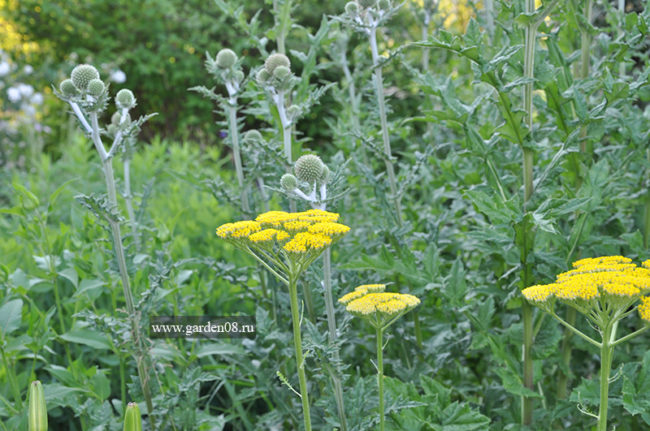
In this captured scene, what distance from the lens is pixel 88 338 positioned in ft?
7.30

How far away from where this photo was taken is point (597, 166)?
6.57 ft

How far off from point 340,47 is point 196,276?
5.11ft

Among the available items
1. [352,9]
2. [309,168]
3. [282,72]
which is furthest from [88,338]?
[352,9]

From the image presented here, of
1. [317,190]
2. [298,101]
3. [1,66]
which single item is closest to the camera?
[317,190]

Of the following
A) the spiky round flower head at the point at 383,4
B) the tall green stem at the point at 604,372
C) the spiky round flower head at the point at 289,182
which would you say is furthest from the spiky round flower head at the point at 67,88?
the tall green stem at the point at 604,372

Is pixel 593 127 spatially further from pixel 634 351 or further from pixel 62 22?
pixel 62 22

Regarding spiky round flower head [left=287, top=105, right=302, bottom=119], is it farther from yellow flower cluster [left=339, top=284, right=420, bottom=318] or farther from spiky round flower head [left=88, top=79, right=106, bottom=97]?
yellow flower cluster [left=339, top=284, right=420, bottom=318]

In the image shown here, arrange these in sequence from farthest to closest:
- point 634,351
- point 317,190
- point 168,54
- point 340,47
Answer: point 168,54 < point 340,47 < point 634,351 < point 317,190

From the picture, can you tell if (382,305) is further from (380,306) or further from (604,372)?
(604,372)

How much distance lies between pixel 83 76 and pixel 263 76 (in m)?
0.62

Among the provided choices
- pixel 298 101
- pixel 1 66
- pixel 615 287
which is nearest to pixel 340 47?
pixel 298 101

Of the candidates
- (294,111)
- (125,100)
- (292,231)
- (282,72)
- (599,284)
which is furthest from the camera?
(294,111)

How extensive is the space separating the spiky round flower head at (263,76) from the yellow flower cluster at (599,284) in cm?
120

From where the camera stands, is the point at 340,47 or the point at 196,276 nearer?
the point at 196,276
